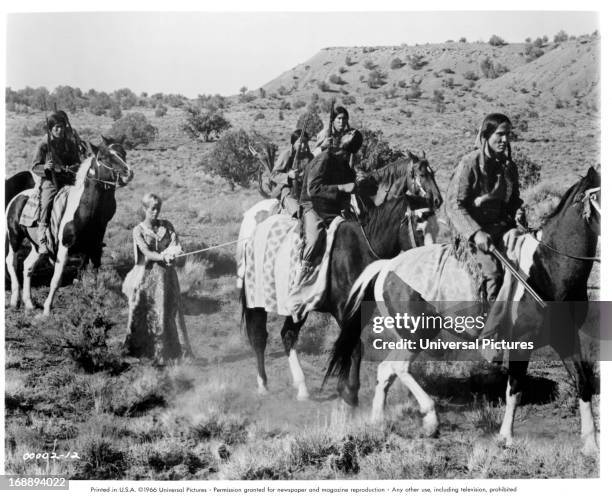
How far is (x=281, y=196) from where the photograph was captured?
7426 millimetres

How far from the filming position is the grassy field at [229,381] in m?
6.87

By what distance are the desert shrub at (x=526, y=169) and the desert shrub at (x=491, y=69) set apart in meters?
1.24

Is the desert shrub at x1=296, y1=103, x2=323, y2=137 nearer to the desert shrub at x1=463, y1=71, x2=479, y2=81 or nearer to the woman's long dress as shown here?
Result: the woman's long dress

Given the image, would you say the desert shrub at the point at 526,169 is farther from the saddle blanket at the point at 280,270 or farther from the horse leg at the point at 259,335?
the horse leg at the point at 259,335

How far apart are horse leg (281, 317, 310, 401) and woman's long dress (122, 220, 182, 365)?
114 cm

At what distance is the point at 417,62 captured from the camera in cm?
809

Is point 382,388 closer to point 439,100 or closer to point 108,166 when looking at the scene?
point 439,100

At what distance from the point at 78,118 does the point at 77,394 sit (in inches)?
114

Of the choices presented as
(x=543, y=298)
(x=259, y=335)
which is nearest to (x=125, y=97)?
(x=259, y=335)

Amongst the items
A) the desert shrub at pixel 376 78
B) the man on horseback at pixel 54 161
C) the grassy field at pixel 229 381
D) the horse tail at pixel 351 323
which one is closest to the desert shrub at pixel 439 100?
the grassy field at pixel 229 381

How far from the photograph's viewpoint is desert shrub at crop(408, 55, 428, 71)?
8.02 meters

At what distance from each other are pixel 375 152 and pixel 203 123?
1967 mm

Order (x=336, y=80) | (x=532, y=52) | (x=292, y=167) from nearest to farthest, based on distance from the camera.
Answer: (x=292, y=167)
(x=336, y=80)
(x=532, y=52)
